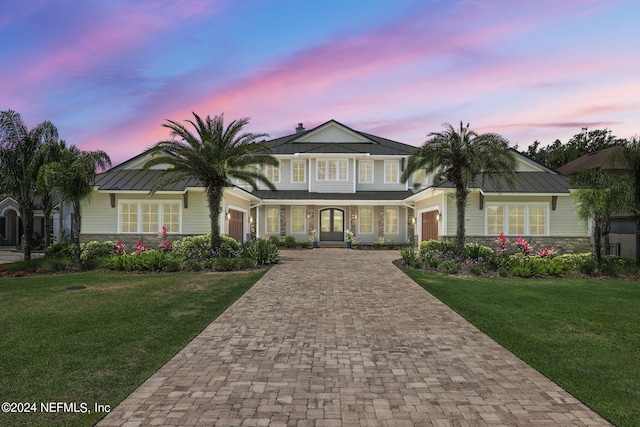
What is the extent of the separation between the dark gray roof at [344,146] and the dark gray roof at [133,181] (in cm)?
969

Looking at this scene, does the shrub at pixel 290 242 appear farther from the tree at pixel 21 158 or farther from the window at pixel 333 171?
the tree at pixel 21 158

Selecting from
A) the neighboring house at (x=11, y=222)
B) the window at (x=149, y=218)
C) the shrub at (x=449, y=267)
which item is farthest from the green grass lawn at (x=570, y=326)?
the neighboring house at (x=11, y=222)

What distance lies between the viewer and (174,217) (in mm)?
19516

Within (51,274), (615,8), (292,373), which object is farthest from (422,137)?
(51,274)

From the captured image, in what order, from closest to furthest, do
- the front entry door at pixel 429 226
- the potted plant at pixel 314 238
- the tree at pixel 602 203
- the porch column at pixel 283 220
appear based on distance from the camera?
the tree at pixel 602 203 < the front entry door at pixel 429 226 < the potted plant at pixel 314 238 < the porch column at pixel 283 220

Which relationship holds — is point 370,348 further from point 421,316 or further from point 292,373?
point 421,316

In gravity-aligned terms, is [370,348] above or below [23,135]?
below

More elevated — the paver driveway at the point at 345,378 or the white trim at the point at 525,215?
the white trim at the point at 525,215

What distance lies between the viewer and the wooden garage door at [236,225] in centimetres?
2171

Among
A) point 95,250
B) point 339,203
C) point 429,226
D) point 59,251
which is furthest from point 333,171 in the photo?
point 59,251

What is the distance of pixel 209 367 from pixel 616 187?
52.2 feet

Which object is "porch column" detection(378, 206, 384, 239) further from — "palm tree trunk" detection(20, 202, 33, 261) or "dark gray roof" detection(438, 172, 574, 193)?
"palm tree trunk" detection(20, 202, 33, 261)

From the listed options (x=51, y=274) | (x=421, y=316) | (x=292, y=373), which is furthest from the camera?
(x=51, y=274)

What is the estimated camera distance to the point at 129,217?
1958 cm
